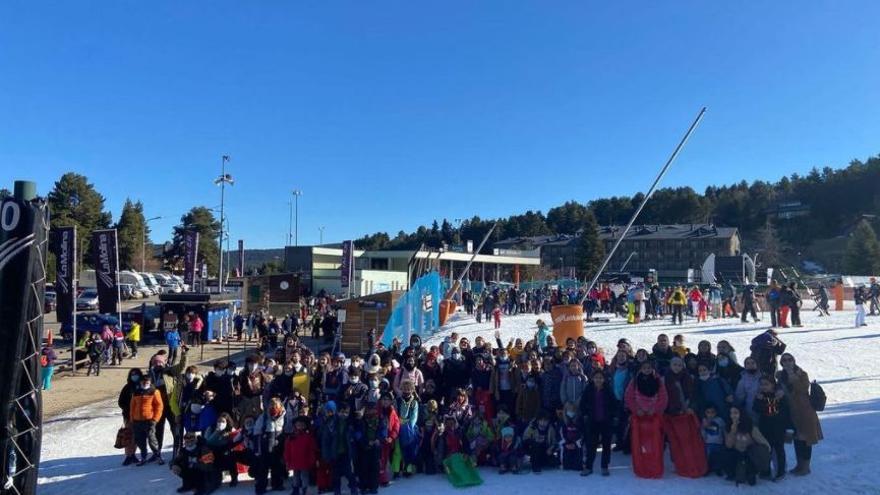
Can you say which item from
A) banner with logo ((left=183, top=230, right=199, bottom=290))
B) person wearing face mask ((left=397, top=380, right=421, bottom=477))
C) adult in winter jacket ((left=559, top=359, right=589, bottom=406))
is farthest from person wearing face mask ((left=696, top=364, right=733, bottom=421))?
banner with logo ((left=183, top=230, right=199, bottom=290))

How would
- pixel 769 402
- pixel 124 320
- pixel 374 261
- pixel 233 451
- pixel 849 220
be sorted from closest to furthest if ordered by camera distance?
pixel 769 402 < pixel 233 451 < pixel 124 320 < pixel 374 261 < pixel 849 220

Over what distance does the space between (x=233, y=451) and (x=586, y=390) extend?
4.96 meters

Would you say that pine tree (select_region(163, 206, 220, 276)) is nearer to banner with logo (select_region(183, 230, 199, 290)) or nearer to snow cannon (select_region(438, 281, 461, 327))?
banner with logo (select_region(183, 230, 199, 290))

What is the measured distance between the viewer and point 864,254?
6831 cm

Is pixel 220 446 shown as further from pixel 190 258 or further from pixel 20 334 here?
pixel 190 258

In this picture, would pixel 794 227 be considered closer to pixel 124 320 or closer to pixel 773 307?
pixel 773 307

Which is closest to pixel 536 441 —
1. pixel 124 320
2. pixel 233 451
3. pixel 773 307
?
pixel 233 451

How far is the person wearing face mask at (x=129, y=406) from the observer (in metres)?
9.16

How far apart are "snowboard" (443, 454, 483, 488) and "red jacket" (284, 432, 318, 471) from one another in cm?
184

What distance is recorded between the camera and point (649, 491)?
775cm

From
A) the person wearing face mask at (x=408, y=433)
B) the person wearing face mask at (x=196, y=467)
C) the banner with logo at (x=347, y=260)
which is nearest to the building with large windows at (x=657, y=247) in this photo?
the banner with logo at (x=347, y=260)

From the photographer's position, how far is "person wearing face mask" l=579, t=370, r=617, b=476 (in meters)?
8.44

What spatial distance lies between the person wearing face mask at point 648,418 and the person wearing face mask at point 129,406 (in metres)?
7.15

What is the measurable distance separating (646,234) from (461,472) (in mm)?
100204
